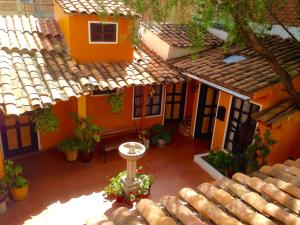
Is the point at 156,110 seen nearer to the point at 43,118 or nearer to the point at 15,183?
the point at 43,118

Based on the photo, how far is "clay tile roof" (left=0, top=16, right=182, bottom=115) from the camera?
7359 mm

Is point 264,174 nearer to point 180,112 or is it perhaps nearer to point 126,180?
point 126,180

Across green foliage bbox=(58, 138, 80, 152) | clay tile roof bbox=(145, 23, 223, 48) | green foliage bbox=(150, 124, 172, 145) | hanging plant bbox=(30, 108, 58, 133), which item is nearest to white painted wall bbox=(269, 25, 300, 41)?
clay tile roof bbox=(145, 23, 223, 48)

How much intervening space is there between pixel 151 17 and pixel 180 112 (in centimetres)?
662

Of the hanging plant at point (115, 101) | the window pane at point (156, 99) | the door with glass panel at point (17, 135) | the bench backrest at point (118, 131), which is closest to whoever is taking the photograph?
the door with glass panel at point (17, 135)

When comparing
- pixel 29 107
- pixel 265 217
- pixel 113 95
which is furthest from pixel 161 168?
pixel 265 217

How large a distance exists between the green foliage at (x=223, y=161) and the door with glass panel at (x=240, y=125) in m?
0.49

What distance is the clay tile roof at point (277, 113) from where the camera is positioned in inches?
284

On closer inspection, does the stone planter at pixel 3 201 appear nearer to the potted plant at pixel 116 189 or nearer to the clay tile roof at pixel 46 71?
the clay tile roof at pixel 46 71

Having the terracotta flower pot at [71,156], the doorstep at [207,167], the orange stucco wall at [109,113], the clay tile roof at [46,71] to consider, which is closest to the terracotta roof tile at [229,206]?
the clay tile roof at [46,71]

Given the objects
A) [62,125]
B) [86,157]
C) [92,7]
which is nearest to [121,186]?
[86,157]

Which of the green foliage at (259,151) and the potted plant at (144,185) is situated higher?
the green foliage at (259,151)

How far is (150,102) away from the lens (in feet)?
39.2

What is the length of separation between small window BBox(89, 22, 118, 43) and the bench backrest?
3.33 metres
